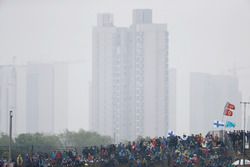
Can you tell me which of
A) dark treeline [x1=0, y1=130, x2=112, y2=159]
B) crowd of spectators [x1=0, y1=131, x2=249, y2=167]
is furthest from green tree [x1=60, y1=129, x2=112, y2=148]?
crowd of spectators [x1=0, y1=131, x2=249, y2=167]

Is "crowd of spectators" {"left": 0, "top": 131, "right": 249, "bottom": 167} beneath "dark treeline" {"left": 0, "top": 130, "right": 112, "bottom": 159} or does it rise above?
beneath

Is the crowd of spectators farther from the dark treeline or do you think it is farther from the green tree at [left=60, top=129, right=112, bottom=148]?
the green tree at [left=60, top=129, right=112, bottom=148]

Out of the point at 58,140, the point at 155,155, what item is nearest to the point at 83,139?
the point at 58,140

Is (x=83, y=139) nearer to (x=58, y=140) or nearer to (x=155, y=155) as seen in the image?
(x=58, y=140)

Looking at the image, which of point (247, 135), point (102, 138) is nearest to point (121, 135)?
point (102, 138)

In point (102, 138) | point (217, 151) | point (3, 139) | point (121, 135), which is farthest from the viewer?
point (121, 135)

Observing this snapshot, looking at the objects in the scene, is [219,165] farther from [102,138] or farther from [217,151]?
[102,138]

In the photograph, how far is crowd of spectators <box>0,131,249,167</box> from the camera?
5759 cm

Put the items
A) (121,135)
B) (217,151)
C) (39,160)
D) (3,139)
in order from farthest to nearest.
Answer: (121,135) < (3,139) < (217,151) < (39,160)

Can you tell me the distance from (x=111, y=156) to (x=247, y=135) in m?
8.43

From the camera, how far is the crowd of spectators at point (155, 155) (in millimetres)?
57594

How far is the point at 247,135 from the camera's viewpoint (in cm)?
6294

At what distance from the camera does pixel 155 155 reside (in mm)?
58531

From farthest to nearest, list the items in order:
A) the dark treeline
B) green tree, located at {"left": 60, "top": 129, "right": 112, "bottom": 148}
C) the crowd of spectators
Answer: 1. green tree, located at {"left": 60, "top": 129, "right": 112, "bottom": 148}
2. the dark treeline
3. the crowd of spectators
